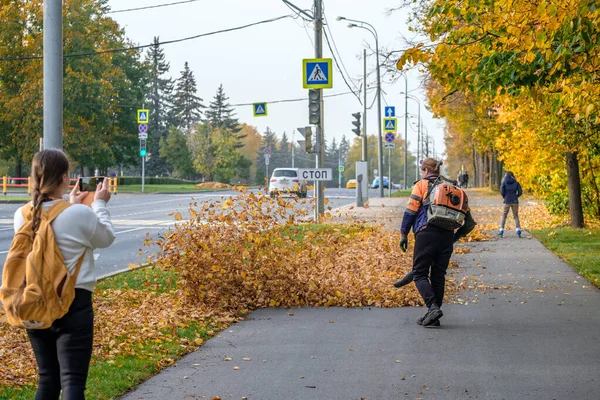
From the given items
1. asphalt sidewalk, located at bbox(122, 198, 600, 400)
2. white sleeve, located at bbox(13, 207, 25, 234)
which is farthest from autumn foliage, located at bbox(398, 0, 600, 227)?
white sleeve, located at bbox(13, 207, 25, 234)

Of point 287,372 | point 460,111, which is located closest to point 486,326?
point 287,372

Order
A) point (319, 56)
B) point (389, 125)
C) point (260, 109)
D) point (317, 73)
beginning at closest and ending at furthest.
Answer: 1. point (317, 73)
2. point (319, 56)
3. point (389, 125)
4. point (260, 109)

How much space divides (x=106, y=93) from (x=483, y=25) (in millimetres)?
50627

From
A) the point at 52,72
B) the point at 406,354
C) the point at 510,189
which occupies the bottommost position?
the point at 406,354

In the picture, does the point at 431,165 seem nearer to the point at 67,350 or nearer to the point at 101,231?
the point at 101,231

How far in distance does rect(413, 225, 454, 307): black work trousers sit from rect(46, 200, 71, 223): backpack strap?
5.16 m

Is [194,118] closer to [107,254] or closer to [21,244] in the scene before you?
[107,254]

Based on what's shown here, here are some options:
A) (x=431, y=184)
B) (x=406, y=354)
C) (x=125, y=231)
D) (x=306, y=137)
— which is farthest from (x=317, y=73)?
(x=406, y=354)

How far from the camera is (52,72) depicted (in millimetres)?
8961

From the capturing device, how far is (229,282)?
32.7 ft

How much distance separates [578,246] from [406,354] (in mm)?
11415

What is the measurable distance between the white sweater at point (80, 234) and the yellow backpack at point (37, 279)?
0.03 meters

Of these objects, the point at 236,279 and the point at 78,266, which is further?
the point at 236,279

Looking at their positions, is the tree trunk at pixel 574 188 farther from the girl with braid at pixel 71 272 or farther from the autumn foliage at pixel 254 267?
the girl with braid at pixel 71 272
